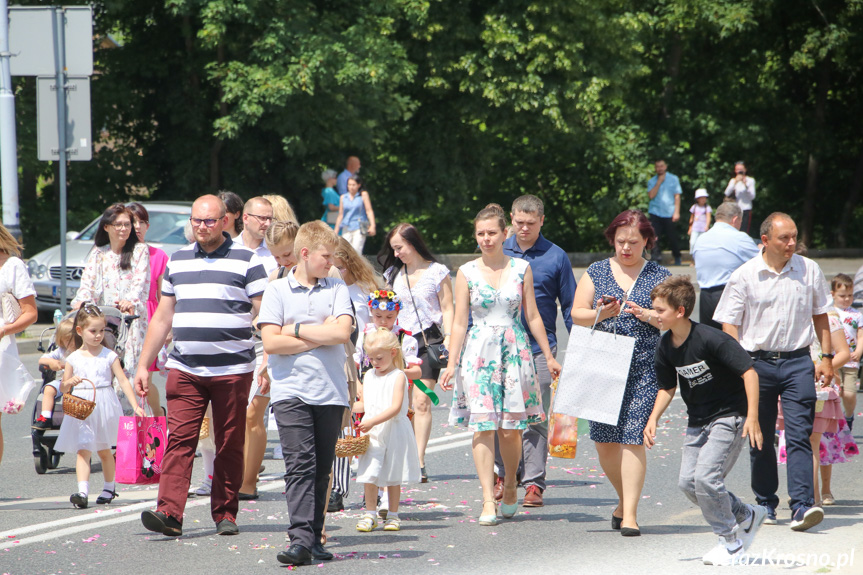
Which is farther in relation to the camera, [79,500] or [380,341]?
[79,500]

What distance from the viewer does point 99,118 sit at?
23.7m

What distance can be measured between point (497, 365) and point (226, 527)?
1.81 meters

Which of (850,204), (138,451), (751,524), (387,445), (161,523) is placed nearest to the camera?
(751,524)

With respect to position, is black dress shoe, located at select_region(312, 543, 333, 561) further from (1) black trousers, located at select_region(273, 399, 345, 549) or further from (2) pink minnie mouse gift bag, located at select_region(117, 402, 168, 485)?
(2) pink minnie mouse gift bag, located at select_region(117, 402, 168, 485)

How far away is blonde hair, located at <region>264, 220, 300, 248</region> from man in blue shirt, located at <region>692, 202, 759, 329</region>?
14.7 feet

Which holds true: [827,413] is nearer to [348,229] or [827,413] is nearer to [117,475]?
[117,475]

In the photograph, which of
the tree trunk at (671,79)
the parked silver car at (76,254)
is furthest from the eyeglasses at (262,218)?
the tree trunk at (671,79)

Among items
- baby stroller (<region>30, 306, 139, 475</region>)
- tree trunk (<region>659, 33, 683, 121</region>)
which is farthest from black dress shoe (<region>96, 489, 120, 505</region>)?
tree trunk (<region>659, 33, 683, 121</region>)

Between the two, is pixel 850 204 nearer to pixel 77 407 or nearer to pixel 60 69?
pixel 60 69

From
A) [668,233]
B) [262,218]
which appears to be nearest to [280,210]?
[262,218]

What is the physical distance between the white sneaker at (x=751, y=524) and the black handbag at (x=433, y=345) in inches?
103

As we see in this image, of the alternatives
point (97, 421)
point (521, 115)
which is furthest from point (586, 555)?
point (521, 115)

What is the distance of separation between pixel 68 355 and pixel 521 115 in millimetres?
18834

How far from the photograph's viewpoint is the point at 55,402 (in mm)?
8523
